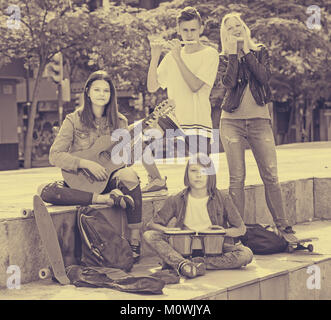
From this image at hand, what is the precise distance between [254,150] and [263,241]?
820 mm

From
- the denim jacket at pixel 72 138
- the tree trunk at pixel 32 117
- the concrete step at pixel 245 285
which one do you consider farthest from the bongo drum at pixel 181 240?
the tree trunk at pixel 32 117

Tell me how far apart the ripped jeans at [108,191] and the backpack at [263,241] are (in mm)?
1101

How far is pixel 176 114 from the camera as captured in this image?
7.51 m

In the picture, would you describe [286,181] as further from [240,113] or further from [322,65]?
[322,65]

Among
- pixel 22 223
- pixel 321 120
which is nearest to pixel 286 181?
pixel 22 223

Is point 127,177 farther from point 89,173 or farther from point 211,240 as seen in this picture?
point 211,240

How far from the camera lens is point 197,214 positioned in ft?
21.1

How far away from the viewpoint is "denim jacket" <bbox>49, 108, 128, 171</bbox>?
651 cm

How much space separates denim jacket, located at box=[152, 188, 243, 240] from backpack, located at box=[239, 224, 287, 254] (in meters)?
0.71

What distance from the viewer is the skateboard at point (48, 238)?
6090mm

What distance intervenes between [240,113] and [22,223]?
2.20 m

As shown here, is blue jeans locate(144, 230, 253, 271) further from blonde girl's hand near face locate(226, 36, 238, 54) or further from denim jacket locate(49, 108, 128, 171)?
blonde girl's hand near face locate(226, 36, 238, 54)
